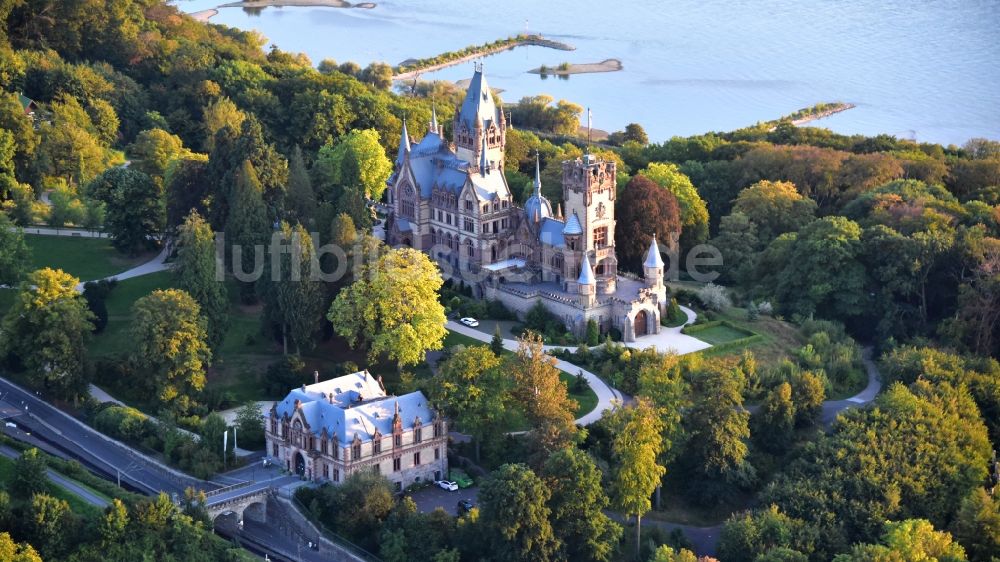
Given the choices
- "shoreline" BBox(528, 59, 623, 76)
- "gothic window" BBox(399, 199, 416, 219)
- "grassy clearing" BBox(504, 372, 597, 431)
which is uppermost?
"gothic window" BBox(399, 199, 416, 219)

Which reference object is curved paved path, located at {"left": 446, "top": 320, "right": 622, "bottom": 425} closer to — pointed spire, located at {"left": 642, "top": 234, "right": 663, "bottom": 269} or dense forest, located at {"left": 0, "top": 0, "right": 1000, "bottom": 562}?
dense forest, located at {"left": 0, "top": 0, "right": 1000, "bottom": 562}

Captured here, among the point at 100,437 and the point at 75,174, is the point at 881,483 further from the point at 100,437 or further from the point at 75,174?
the point at 75,174

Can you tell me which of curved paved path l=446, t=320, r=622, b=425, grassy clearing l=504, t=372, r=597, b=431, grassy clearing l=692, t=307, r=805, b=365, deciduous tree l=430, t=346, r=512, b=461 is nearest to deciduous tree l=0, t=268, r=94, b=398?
deciduous tree l=430, t=346, r=512, b=461

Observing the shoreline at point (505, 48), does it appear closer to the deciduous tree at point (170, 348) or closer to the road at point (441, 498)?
the deciduous tree at point (170, 348)

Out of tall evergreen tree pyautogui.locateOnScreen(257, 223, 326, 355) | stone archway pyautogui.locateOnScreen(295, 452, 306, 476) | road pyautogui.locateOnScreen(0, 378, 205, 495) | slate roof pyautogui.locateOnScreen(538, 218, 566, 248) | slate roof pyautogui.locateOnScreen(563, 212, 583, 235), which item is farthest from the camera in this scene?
slate roof pyautogui.locateOnScreen(538, 218, 566, 248)

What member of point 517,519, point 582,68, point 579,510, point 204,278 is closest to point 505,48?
point 582,68

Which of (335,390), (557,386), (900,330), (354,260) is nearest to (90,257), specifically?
(354,260)

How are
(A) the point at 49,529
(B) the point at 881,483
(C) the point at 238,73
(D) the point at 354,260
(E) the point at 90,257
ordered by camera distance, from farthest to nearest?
(C) the point at 238,73 → (E) the point at 90,257 → (D) the point at 354,260 → (B) the point at 881,483 → (A) the point at 49,529
